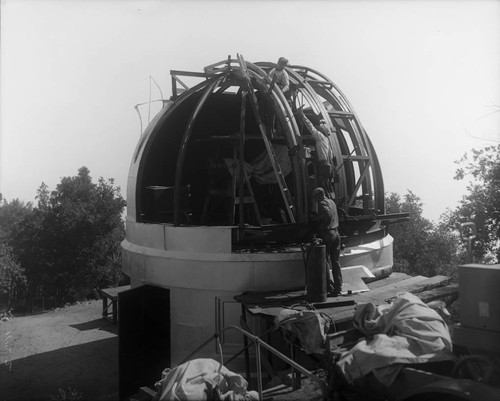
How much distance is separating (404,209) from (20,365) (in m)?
29.3

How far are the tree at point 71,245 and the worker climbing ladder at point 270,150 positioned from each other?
24.2 m

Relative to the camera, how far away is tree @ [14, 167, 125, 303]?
31.9 m

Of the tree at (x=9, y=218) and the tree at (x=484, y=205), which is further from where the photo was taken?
the tree at (x=9, y=218)

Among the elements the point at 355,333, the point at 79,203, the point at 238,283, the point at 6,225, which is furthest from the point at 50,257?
the point at 355,333

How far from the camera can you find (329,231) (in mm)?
8711

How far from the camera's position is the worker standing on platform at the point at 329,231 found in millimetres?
8570

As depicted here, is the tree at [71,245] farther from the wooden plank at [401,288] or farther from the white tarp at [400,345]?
the white tarp at [400,345]

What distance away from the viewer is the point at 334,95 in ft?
42.4

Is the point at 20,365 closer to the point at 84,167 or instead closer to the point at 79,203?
the point at 79,203

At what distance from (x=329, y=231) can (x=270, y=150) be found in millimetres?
2761

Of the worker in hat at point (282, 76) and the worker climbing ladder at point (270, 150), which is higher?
the worker in hat at point (282, 76)

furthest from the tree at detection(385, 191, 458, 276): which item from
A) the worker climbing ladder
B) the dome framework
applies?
the worker climbing ladder

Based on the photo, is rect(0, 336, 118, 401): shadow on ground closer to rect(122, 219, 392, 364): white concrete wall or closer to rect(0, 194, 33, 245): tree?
rect(122, 219, 392, 364): white concrete wall

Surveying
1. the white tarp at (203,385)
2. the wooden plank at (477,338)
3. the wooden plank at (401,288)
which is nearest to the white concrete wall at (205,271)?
the wooden plank at (401,288)
